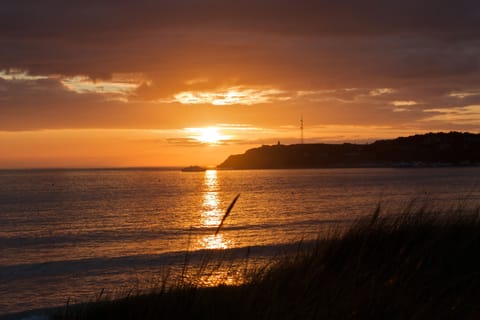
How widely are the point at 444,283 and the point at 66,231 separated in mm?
31685

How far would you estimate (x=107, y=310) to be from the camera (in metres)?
5.45

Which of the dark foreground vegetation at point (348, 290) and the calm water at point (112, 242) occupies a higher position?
the dark foreground vegetation at point (348, 290)

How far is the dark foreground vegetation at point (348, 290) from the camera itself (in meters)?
4.60

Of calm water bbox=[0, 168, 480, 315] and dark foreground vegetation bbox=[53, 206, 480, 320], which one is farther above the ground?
dark foreground vegetation bbox=[53, 206, 480, 320]

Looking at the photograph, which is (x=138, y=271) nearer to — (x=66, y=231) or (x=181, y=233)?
(x=181, y=233)

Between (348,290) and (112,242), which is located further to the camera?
(112,242)

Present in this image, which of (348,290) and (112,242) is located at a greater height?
(348,290)

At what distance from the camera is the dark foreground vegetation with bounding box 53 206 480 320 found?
460 cm

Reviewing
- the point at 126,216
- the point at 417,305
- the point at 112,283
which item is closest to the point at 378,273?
the point at 417,305

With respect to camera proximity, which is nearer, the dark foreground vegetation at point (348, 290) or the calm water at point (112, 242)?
the dark foreground vegetation at point (348, 290)

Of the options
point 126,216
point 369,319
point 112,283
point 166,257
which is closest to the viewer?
point 369,319

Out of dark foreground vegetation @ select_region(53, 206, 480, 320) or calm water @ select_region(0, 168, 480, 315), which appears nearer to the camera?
dark foreground vegetation @ select_region(53, 206, 480, 320)

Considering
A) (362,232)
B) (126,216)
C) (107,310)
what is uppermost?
(362,232)

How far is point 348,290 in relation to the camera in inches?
192
